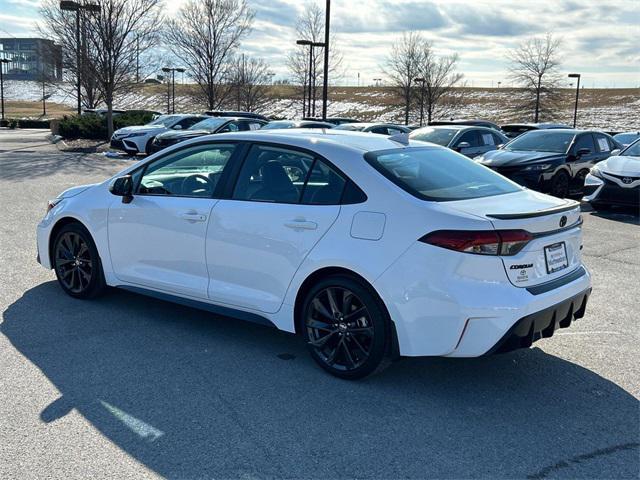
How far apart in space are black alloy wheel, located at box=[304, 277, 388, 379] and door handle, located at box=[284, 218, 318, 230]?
0.37 m

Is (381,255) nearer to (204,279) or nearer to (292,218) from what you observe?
(292,218)

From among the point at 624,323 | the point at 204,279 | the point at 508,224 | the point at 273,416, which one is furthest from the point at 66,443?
the point at 624,323

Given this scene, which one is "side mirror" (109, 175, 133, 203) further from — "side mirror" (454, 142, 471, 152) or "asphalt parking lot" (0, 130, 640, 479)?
"side mirror" (454, 142, 471, 152)

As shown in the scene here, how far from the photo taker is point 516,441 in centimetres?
343

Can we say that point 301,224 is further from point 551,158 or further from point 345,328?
point 551,158

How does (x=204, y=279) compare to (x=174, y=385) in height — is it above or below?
above

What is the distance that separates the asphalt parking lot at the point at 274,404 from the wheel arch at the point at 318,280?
30 centimetres

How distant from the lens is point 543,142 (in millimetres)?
13992

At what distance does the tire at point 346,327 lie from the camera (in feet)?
13.0

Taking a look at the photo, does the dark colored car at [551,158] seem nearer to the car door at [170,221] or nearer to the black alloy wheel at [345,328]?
the car door at [170,221]

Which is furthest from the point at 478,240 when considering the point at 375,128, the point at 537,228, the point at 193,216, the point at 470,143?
the point at 375,128

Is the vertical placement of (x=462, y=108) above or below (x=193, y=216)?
above

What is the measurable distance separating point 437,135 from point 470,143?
0.82 meters

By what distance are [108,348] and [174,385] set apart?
0.88 m
